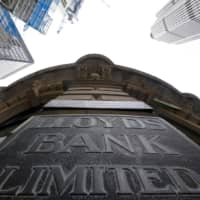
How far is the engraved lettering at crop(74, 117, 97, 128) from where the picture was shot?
4.08 m

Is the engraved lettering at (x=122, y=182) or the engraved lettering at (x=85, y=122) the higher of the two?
the engraved lettering at (x=85, y=122)

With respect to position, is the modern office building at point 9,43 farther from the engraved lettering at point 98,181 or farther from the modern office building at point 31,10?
the engraved lettering at point 98,181

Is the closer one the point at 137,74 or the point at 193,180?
the point at 193,180

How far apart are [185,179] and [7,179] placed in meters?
2.00

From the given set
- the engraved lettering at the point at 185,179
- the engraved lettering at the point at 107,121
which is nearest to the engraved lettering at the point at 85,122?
the engraved lettering at the point at 107,121

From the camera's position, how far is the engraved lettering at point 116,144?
10.7 ft

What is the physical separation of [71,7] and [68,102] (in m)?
130

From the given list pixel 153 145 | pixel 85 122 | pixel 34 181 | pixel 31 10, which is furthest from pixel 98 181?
pixel 31 10

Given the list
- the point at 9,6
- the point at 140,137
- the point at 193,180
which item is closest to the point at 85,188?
the point at 193,180

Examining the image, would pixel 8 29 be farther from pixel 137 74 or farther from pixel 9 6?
pixel 137 74

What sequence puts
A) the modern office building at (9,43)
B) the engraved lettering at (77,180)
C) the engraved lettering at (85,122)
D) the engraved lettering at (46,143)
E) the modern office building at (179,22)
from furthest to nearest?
the modern office building at (179,22) < the modern office building at (9,43) < the engraved lettering at (85,122) < the engraved lettering at (46,143) < the engraved lettering at (77,180)

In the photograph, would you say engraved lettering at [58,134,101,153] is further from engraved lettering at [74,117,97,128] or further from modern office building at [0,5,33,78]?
modern office building at [0,5,33,78]

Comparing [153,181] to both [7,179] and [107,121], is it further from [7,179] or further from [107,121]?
[107,121]

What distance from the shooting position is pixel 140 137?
11.8 ft
